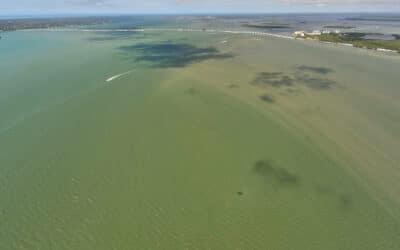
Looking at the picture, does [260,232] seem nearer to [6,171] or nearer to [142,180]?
[142,180]

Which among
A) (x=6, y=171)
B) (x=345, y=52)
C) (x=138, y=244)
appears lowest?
(x=138, y=244)

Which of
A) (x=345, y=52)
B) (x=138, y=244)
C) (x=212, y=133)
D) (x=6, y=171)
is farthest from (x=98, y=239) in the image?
(x=345, y=52)

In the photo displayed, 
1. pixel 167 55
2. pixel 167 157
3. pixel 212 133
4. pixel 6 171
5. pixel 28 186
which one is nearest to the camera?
pixel 28 186

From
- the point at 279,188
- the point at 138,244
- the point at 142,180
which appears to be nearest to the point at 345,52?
the point at 279,188

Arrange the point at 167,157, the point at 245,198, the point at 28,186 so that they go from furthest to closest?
the point at 167,157, the point at 28,186, the point at 245,198

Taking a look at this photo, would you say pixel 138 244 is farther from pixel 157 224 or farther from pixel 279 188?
pixel 279 188

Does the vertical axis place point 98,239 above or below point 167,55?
below

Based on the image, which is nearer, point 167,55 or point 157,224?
point 157,224
